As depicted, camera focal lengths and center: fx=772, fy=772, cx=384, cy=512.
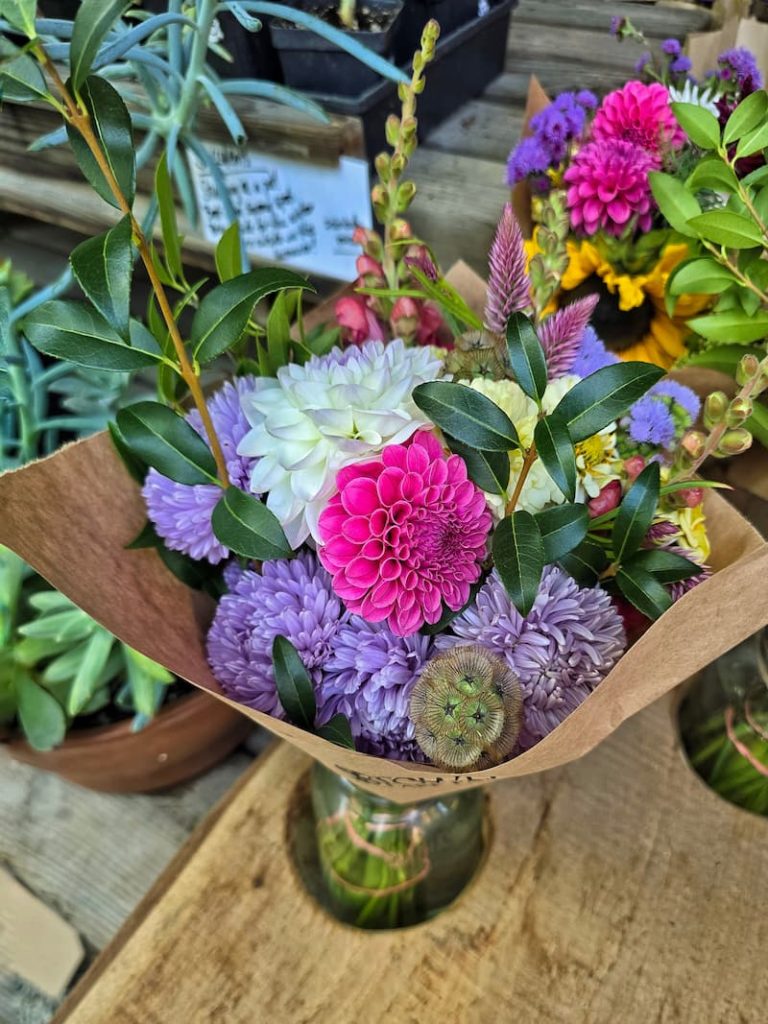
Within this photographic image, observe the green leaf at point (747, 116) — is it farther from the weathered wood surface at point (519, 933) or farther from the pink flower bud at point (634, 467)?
the weathered wood surface at point (519, 933)

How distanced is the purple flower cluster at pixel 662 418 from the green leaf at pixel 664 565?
6 cm

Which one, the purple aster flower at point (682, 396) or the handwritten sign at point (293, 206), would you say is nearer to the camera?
the purple aster flower at point (682, 396)

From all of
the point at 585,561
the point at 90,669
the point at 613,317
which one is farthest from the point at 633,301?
the point at 90,669

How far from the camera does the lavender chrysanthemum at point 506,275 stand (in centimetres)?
31

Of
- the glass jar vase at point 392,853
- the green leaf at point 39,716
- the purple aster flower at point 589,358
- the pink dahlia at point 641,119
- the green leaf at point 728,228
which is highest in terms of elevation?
the pink dahlia at point 641,119

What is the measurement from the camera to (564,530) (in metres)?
0.30

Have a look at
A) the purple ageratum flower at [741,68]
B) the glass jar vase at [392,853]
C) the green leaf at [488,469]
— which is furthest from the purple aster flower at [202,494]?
the purple ageratum flower at [741,68]

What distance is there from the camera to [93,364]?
28 centimetres

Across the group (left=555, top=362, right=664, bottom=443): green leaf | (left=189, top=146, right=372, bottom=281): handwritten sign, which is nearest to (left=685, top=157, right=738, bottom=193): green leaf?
(left=555, top=362, right=664, bottom=443): green leaf

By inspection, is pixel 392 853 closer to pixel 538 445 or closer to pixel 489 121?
pixel 538 445

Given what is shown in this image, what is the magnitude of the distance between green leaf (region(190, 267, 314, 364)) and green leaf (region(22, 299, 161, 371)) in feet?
0.07

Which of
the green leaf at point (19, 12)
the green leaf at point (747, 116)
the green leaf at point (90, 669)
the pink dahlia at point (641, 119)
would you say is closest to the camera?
the green leaf at point (19, 12)

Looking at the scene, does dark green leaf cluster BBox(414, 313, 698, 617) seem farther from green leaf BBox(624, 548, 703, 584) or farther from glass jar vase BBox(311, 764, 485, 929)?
glass jar vase BBox(311, 764, 485, 929)

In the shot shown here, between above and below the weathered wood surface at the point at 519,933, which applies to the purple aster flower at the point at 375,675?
above
